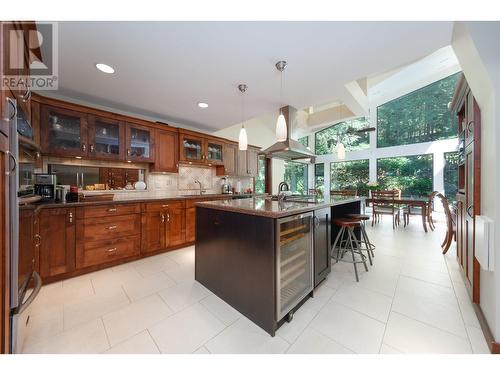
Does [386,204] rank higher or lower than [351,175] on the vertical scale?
lower

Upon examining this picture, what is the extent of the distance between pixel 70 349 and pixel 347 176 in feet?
26.2

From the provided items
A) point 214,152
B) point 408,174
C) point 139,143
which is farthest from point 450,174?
point 139,143

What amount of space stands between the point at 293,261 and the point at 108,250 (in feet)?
7.85

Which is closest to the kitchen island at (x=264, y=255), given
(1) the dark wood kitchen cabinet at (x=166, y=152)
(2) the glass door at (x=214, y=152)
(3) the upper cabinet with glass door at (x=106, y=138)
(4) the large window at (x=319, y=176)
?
(1) the dark wood kitchen cabinet at (x=166, y=152)

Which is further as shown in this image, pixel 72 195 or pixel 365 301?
pixel 72 195

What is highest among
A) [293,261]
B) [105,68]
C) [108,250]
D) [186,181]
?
[105,68]

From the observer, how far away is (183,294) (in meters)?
1.89

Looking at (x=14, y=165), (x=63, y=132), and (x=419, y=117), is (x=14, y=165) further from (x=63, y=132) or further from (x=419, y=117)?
(x=419, y=117)

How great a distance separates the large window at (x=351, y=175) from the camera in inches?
267

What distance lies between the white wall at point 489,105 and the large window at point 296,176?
5267 millimetres

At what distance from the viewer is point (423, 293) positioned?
1854 mm
